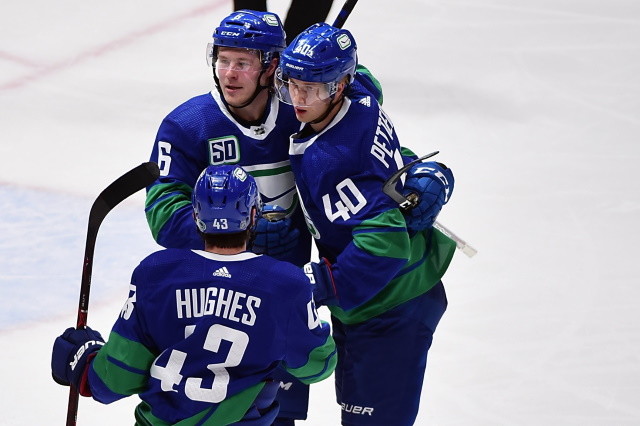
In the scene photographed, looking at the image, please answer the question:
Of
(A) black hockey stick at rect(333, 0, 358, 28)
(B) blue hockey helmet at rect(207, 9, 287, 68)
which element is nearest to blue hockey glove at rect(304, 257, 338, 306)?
(B) blue hockey helmet at rect(207, 9, 287, 68)

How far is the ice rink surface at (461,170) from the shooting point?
13.3ft

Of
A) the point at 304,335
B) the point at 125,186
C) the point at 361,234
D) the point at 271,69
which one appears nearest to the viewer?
the point at 304,335

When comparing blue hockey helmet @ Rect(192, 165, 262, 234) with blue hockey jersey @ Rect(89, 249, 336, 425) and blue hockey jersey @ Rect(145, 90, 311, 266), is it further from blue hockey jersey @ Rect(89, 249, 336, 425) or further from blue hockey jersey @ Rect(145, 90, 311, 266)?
blue hockey jersey @ Rect(145, 90, 311, 266)

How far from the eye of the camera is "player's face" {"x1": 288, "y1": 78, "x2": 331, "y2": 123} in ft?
10.5

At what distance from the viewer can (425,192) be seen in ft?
10.6

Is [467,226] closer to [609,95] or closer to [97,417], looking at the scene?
[609,95]

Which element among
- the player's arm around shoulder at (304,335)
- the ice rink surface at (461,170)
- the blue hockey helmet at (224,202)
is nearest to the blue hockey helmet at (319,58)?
the blue hockey helmet at (224,202)

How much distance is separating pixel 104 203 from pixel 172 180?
26 cm

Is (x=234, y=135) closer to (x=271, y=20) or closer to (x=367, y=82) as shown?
(x=271, y=20)

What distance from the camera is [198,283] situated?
8.49 feet

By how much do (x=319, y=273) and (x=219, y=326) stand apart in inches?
23.1

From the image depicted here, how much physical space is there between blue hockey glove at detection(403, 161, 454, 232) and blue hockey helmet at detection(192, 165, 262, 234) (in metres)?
0.65

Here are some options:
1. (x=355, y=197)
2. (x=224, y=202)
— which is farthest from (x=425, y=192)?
(x=224, y=202)

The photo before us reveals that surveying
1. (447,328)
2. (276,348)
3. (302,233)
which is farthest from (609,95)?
(276,348)
